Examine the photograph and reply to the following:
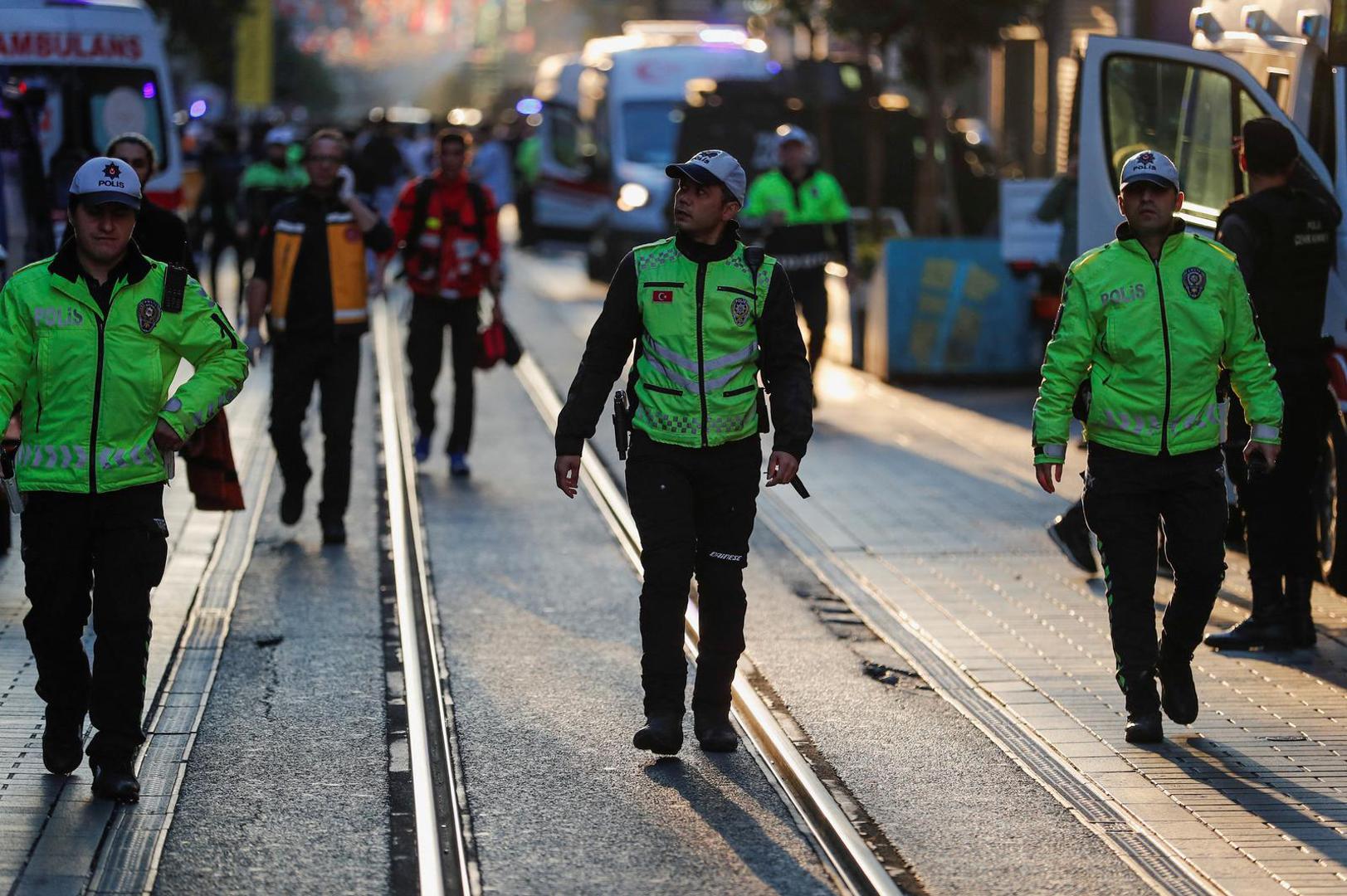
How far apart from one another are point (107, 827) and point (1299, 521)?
175 inches

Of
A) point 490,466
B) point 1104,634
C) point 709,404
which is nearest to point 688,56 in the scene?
point 490,466

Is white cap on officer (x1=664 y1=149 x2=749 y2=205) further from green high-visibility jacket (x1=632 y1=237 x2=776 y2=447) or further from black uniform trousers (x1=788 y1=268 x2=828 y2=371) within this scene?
black uniform trousers (x1=788 y1=268 x2=828 y2=371)

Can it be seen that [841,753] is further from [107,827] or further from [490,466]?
[490,466]

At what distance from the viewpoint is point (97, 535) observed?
6199mm

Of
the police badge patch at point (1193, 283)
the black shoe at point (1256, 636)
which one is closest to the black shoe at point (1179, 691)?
the police badge patch at point (1193, 283)

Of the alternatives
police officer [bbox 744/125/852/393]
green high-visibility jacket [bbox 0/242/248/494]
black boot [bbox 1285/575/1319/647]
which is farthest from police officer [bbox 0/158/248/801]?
police officer [bbox 744/125/852/393]

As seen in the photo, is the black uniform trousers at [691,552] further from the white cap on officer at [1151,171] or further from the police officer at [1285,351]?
the police officer at [1285,351]

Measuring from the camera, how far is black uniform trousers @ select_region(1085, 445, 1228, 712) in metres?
6.82

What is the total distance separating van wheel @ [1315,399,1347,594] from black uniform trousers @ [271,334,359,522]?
13.6 feet

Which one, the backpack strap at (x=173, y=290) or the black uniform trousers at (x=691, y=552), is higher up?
Answer: the backpack strap at (x=173, y=290)

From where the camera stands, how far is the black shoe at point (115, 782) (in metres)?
6.14

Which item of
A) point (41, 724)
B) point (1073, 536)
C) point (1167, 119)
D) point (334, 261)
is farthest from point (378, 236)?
point (41, 724)

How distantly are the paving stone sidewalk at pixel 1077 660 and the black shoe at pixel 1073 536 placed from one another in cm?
16

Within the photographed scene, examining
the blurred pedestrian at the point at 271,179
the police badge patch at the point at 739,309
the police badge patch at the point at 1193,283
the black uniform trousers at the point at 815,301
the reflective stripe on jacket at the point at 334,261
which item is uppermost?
the police badge patch at the point at 1193,283
